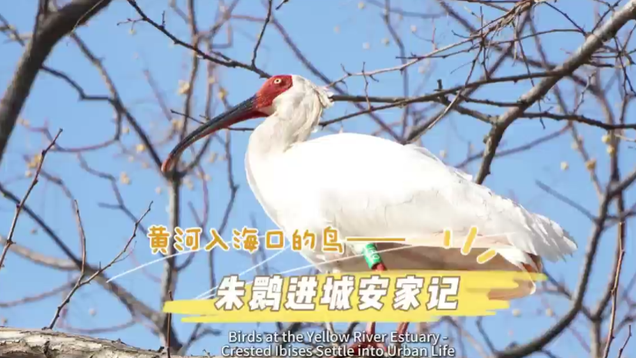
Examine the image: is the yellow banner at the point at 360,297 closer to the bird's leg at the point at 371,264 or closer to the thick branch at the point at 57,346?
the bird's leg at the point at 371,264

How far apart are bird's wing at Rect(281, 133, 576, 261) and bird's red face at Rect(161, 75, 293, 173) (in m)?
0.32

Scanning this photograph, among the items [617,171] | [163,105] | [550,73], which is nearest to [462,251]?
[550,73]

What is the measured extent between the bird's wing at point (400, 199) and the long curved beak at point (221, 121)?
36 centimetres

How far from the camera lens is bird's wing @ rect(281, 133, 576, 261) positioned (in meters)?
2.62

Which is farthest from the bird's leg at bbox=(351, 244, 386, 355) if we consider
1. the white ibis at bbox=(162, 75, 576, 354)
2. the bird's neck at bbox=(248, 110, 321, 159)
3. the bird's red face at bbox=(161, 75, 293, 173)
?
the bird's red face at bbox=(161, 75, 293, 173)

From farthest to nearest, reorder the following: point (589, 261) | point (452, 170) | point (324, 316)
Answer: point (589, 261)
point (452, 170)
point (324, 316)

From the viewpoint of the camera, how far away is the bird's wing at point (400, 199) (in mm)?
2615

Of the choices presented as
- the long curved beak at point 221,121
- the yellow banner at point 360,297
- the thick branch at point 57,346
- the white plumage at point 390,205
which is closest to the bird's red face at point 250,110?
the long curved beak at point 221,121

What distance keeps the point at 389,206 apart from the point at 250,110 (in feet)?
2.34

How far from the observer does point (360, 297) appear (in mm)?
2680

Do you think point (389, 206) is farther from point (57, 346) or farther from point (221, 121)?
point (57, 346)

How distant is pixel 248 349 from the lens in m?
2.51

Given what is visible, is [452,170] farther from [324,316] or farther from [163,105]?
[163,105]

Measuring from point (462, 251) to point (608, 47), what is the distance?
1.34m
